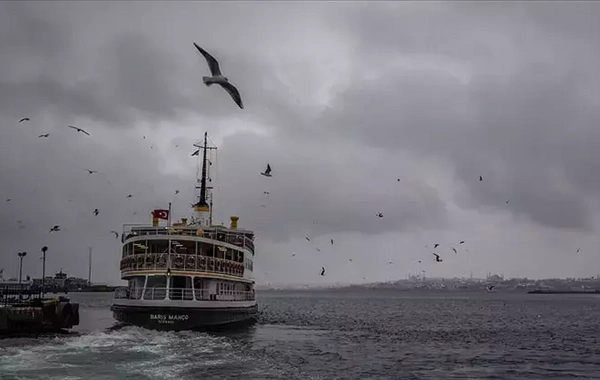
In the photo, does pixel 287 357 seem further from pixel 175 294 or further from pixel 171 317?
pixel 175 294

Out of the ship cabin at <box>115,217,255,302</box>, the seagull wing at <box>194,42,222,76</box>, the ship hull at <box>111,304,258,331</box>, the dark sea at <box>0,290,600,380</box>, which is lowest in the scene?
the dark sea at <box>0,290,600,380</box>

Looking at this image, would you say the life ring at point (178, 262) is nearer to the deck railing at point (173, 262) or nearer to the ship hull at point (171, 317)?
the deck railing at point (173, 262)

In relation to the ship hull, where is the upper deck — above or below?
above

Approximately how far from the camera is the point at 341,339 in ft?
145

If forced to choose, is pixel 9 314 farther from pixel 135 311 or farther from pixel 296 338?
pixel 296 338

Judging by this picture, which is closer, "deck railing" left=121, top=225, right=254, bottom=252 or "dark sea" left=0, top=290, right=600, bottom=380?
"dark sea" left=0, top=290, right=600, bottom=380

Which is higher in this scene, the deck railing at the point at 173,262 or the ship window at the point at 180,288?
the deck railing at the point at 173,262

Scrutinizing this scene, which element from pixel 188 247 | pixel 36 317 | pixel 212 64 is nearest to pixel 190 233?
pixel 188 247

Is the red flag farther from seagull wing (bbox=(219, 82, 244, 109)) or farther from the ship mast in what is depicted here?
seagull wing (bbox=(219, 82, 244, 109))

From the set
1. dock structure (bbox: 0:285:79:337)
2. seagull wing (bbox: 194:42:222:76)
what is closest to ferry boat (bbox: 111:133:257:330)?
dock structure (bbox: 0:285:79:337)

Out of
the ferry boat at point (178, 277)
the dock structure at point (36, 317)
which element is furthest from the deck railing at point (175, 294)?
the dock structure at point (36, 317)

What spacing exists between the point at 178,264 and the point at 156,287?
89.6 inches

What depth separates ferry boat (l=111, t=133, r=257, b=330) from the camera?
39781 millimetres

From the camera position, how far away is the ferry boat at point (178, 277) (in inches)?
1566
